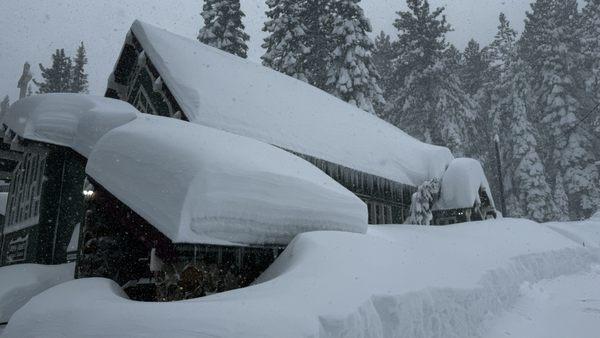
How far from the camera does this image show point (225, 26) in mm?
26359

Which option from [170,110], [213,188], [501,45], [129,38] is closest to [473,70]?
[501,45]

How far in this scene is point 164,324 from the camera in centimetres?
294

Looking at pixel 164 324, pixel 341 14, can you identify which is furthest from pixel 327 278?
pixel 341 14

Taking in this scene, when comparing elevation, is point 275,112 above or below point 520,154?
below

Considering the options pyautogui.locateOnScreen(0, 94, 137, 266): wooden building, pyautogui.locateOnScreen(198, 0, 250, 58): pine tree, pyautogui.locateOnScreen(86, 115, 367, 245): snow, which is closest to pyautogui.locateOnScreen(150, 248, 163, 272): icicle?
pyautogui.locateOnScreen(86, 115, 367, 245): snow

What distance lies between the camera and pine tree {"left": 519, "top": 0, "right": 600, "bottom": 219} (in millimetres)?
27922

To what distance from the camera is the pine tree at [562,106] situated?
2792 cm

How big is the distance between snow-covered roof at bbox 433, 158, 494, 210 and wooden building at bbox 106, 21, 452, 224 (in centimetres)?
47

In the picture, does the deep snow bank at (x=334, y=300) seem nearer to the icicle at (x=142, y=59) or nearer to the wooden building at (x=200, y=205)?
the wooden building at (x=200, y=205)

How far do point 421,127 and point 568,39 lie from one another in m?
13.8

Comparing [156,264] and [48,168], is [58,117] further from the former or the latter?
[156,264]

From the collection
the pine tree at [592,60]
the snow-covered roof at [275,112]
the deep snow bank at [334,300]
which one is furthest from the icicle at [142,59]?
the pine tree at [592,60]

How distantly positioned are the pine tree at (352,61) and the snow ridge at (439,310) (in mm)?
15600

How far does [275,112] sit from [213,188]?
695 centimetres
